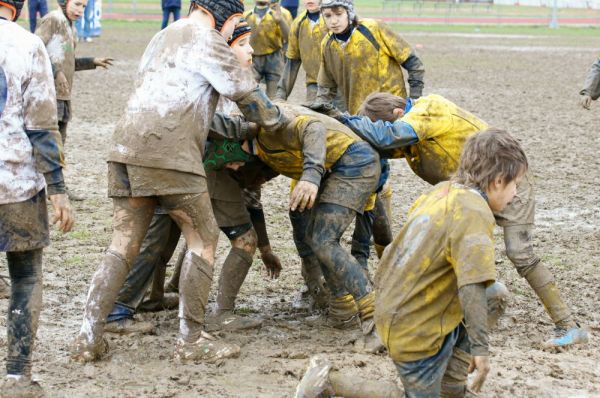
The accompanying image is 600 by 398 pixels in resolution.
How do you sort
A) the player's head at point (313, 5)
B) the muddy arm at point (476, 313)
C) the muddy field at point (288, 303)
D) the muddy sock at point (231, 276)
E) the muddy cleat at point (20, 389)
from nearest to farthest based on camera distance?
the muddy arm at point (476, 313)
the muddy cleat at point (20, 389)
the muddy field at point (288, 303)
the muddy sock at point (231, 276)
the player's head at point (313, 5)

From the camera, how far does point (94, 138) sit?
13.2 m

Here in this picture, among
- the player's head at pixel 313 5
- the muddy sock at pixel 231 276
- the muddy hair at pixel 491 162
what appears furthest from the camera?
the player's head at pixel 313 5

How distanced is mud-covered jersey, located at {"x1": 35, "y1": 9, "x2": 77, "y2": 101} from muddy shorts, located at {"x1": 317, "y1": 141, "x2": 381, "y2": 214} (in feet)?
13.0

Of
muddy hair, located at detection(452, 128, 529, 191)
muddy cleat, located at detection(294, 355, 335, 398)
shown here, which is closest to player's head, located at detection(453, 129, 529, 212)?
muddy hair, located at detection(452, 128, 529, 191)

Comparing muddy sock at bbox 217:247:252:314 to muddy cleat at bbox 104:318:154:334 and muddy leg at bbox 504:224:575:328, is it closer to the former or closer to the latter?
muddy cleat at bbox 104:318:154:334

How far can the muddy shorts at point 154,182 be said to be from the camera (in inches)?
220

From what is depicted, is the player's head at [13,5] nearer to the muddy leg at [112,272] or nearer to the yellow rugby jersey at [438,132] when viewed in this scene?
the muddy leg at [112,272]

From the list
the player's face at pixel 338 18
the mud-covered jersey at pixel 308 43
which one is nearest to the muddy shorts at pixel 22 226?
the player's face at pixel 338 18

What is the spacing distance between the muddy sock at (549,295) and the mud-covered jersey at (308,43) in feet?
16.9

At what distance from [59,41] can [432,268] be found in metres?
5.85

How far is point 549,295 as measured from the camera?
6242mm

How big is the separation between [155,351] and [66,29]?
A: 4417 mm

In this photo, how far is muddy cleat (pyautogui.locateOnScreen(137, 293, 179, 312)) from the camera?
680cm

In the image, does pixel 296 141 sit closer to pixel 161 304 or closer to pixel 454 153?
pixel 454 153
